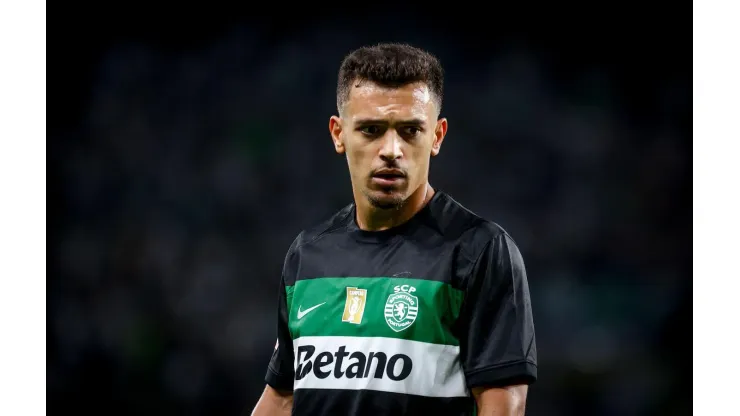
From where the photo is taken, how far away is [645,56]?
5074 millimetres

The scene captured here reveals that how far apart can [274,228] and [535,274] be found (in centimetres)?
171

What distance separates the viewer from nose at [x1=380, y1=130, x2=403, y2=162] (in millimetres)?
2533

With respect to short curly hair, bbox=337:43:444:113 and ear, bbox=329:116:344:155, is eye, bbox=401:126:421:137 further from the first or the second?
ear, bbox=329:116:344:155

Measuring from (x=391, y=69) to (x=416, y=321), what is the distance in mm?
792

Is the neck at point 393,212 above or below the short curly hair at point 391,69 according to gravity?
below

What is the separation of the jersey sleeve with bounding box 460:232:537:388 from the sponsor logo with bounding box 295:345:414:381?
0.19 metres

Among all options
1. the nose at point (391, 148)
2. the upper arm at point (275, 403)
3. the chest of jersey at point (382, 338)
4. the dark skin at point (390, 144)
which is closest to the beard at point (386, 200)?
the dark skin at point (390, 144)

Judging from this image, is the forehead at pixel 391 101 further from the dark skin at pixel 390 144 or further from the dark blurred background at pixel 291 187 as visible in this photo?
the dark blurred background at pixel 291 187

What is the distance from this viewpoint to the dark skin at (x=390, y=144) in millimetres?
2557

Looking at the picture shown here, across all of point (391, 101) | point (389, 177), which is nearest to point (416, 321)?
point (389, 177)

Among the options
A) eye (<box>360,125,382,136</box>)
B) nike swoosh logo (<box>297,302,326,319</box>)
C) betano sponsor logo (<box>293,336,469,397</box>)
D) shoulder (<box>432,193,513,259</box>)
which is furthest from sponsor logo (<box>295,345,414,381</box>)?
eye (<box>360,125,382,136</box>)

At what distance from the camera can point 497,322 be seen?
2.39 meters

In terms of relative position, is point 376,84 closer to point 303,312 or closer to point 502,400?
point 303,312

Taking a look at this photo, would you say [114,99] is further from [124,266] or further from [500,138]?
[500,138]
